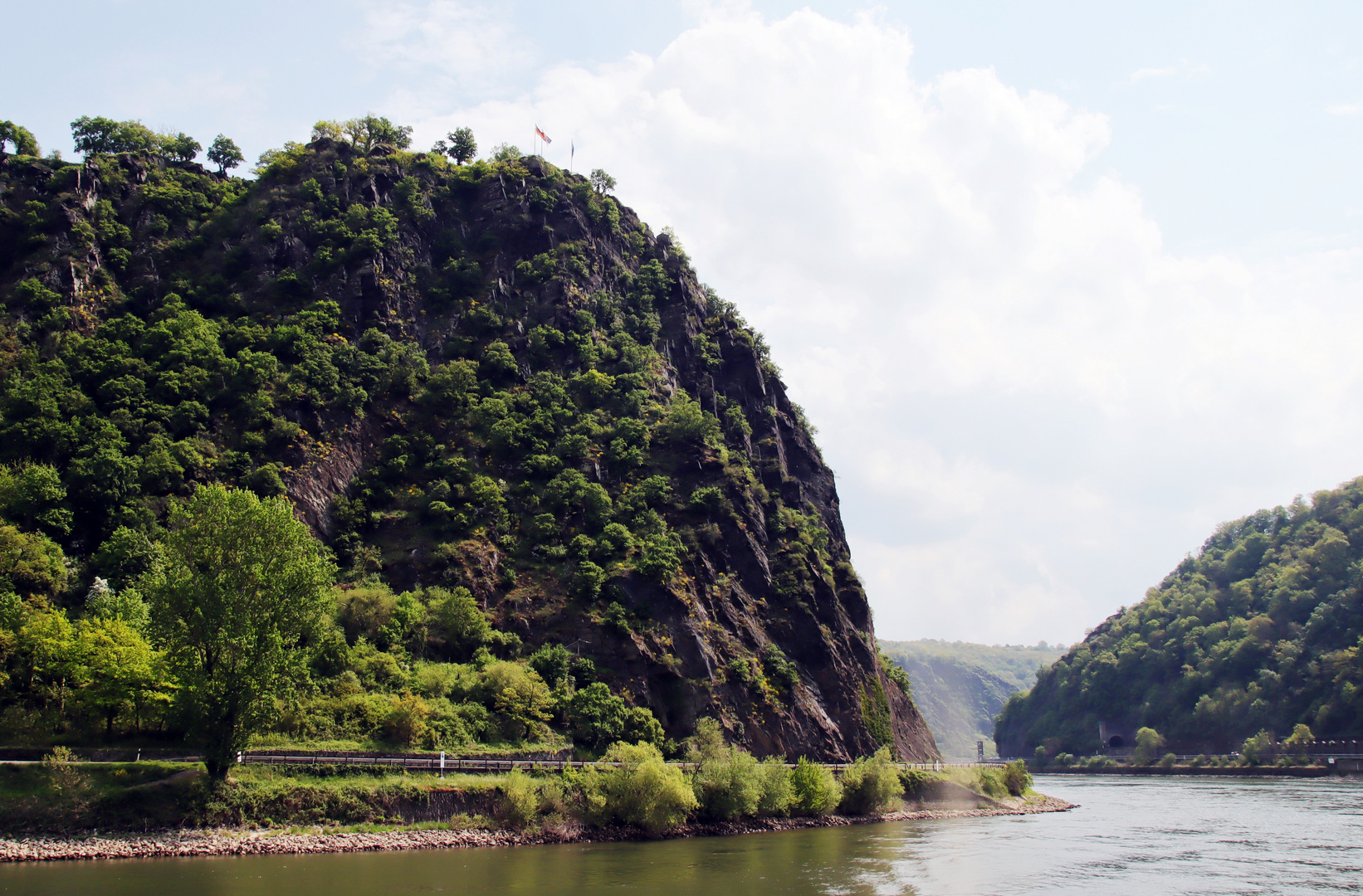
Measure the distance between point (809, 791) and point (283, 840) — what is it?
145 feet

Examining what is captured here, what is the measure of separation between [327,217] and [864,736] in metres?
98.7

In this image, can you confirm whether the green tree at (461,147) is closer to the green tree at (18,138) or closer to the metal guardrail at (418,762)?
the green tree at (18,138)

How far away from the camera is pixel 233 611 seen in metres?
54.1

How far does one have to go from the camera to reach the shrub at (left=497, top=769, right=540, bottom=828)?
59.3 metres

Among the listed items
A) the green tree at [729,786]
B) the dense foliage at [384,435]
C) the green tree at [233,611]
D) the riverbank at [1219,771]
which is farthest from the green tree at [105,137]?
the riverbank at [1219,771]

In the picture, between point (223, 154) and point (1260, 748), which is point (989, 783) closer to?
point (1260, 748)

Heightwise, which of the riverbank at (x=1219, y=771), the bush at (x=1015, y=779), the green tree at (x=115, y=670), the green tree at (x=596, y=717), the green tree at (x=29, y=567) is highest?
the green tree at (x=29, y=567)

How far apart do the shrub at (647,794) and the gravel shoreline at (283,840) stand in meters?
1.22

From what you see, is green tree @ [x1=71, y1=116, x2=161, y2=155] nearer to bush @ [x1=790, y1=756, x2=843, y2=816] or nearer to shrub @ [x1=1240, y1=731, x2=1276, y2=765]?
bush @ [x1=790, y1=756, x2=843, y2=816]

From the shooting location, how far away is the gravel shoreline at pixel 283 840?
44906 millimetres

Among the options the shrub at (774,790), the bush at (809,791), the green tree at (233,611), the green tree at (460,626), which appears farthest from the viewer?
the green tree at (460,626)

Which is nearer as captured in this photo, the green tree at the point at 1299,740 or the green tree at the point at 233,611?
the green tree at the point at 233,611

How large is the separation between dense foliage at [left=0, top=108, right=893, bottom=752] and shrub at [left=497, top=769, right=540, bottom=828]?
839 cm

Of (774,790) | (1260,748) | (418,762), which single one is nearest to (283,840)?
(418,762)
